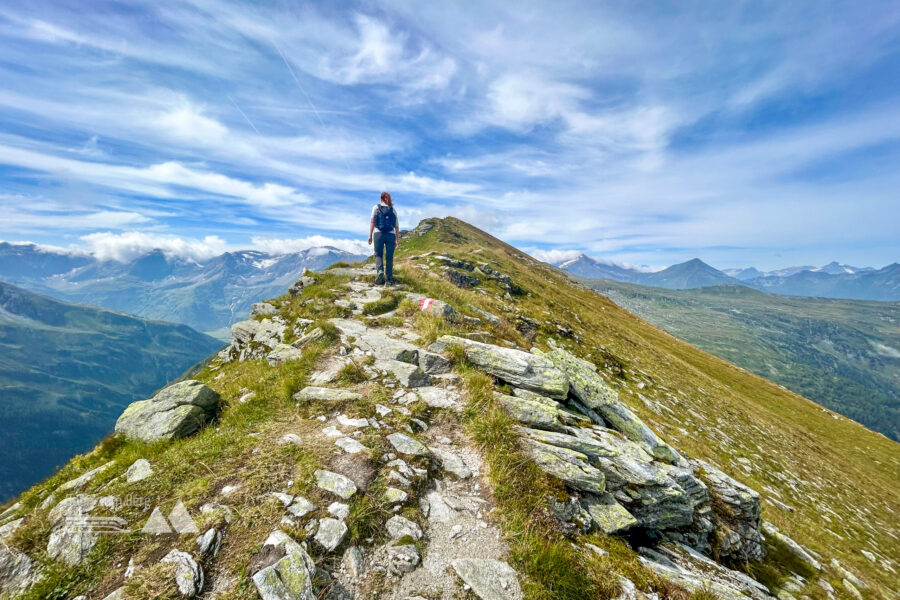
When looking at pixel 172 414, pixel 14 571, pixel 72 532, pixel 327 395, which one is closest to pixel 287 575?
pixel 72 532

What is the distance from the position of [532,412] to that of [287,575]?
21.0 ft

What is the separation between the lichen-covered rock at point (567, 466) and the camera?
7590 millimetres

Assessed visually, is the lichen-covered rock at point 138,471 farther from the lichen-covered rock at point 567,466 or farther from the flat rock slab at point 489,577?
the lichen-covered rock at point 567,466

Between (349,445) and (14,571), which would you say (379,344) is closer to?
(349,445)

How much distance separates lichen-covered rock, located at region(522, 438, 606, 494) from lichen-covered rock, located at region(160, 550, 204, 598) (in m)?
6.26

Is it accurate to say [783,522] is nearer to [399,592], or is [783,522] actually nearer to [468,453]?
[468,453]

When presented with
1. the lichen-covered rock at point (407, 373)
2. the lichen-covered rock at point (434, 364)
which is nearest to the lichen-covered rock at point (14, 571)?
the lichen-covered rock at point (407, 373)

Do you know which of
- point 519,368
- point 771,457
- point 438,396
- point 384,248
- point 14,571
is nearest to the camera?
point 14,571

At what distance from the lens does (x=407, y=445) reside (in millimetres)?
7828

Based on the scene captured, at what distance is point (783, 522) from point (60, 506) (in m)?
26.3

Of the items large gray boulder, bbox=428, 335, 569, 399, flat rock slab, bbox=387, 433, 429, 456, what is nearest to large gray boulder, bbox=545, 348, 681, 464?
large gray boulder, bbox=428, 335, 569, 399

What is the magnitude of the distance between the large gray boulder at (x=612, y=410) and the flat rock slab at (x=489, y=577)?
734cm

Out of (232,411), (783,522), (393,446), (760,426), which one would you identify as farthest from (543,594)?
(760,426)

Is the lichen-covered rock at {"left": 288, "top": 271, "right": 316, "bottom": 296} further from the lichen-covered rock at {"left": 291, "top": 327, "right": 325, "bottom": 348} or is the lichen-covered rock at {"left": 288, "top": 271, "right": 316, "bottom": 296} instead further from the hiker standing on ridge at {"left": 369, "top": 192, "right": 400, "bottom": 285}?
the lichen-covered rock at {"left": 291, "top": 327, "right": 325, "bottom": 348}
